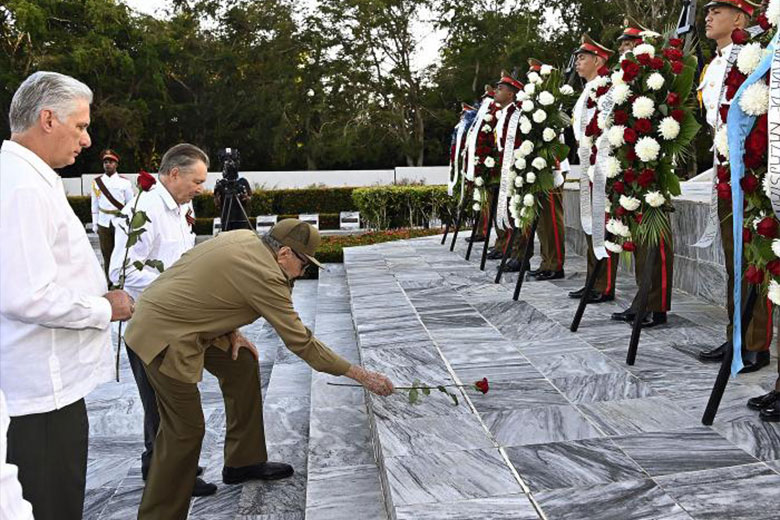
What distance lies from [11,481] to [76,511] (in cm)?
148

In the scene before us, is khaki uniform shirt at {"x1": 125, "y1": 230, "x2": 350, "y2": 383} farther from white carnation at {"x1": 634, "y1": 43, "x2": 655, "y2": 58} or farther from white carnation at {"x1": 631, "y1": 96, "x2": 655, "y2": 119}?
white carnation at {"x1": 634, "y1": 43, "x2": 655, "y2": 58}

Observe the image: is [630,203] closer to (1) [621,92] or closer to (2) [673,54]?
(1) [621,92]

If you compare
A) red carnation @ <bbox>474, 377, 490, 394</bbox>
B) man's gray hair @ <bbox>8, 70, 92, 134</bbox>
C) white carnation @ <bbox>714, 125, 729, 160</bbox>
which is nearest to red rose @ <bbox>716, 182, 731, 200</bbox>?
white carnation @ <bbox>714, 125, 729, 160</bbox>

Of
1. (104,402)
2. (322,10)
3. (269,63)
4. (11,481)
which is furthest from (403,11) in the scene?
(11,481)

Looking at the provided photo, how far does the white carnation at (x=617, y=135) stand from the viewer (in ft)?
15.1

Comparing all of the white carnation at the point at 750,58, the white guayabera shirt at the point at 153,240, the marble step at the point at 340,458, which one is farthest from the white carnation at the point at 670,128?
the white guayabera shirt at the point at 153,240

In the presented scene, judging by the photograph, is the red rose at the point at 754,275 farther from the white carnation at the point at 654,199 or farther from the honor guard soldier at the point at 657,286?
the honor guard soldier at the point at 657,286

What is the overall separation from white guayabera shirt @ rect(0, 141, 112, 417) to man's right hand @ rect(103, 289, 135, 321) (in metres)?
0.05

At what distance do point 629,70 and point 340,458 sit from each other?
273 centimetres

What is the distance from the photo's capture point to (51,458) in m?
2.41

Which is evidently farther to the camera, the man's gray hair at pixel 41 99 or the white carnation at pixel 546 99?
the white carnation at pixel 546 99

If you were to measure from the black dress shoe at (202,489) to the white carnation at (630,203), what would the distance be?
2.88 meters

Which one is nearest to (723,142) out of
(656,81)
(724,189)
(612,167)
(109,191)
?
(724,189)

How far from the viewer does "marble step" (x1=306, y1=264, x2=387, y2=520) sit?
3365mm
